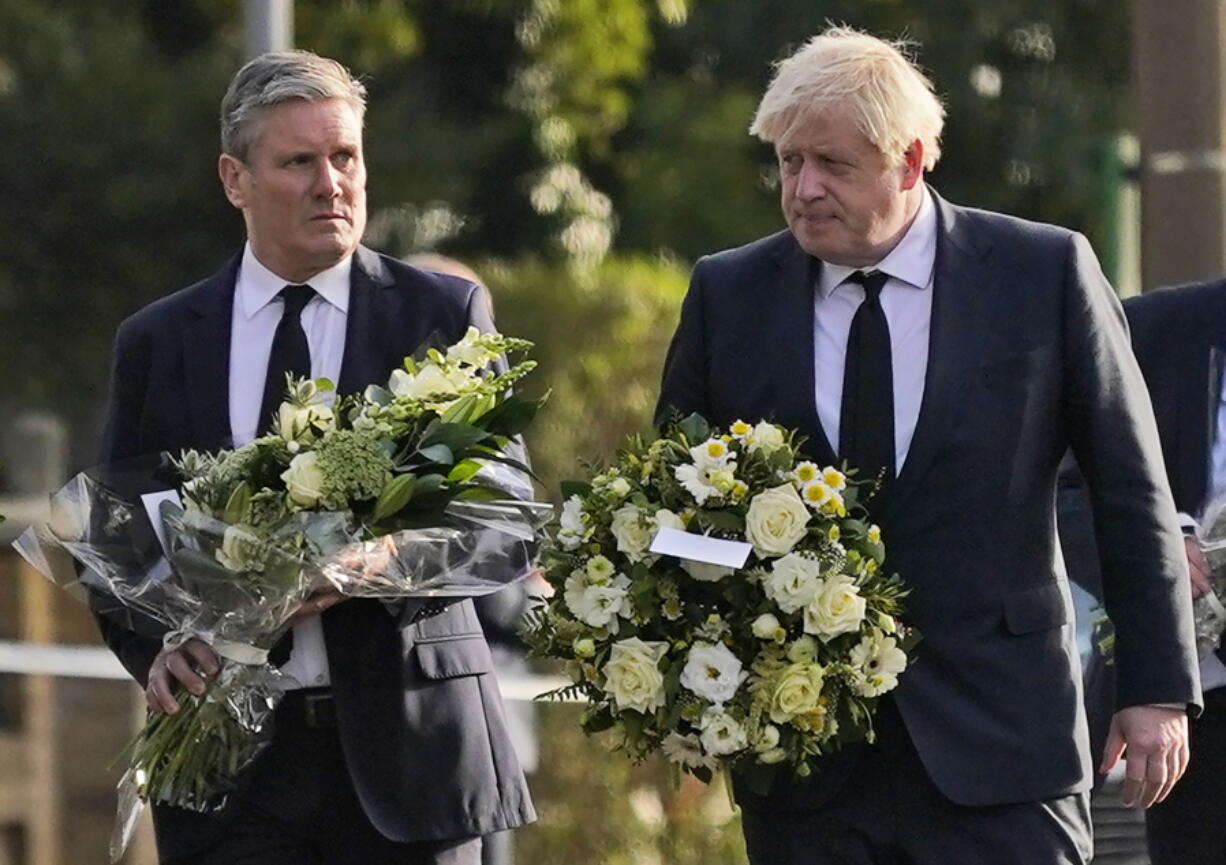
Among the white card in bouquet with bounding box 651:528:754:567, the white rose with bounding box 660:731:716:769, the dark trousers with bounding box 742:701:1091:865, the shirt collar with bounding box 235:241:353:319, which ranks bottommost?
the dark trousers with bounding box 742:701:1091:865

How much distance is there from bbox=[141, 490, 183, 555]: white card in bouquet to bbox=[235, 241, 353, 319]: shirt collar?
18.1 inches

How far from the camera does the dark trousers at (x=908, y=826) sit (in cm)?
507

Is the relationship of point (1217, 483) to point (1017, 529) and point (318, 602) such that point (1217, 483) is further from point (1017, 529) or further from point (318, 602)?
point (318, 602)

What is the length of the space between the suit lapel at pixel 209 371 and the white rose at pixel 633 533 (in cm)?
87

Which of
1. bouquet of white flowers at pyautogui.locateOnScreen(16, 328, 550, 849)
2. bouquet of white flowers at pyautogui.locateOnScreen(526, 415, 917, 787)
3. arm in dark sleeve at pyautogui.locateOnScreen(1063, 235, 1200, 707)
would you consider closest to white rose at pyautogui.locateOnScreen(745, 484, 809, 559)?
bouquet of white flowers at pyautogui.locateOnScreen(526, 415, 917, 787)

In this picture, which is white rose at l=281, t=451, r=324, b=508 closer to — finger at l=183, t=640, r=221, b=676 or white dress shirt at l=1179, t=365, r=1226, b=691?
finger at l=183, t=640, r=221, b=676

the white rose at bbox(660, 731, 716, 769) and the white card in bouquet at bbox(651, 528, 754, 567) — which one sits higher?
the white card in bouquet at bbox(651, 528, 754, 567)

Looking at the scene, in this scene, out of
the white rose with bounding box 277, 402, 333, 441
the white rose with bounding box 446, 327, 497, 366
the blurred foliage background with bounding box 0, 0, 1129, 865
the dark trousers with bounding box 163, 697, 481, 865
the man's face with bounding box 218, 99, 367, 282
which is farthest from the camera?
the blurred foliage background with bounding box 0, 0, 1129, 865

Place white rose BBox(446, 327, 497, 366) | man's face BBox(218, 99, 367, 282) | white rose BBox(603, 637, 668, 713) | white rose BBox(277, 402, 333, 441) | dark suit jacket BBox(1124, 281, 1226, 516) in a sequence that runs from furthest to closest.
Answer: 1. dark suit jacket BBox(1124, 281, 1226, 516)
2. man's face BBox(218, 99, 367, 282)
3. white rose BBox(446, 327, 497, 366)
4. white rose BBox(277, 402, 333, 441)
5. white rose BBox(603, 637, 668, 713)

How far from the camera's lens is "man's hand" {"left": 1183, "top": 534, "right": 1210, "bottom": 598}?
19.0 feet

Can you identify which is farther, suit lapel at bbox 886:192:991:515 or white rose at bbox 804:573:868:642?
suit lapel at bbox 886:192:991:515

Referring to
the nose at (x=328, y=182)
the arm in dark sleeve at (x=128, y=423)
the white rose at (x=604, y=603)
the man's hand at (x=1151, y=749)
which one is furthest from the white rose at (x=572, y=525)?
the man's hand at (x=1151, y=749)

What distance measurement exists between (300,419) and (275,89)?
757mm

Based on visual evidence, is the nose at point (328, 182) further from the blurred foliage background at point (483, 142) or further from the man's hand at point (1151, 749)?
the blurred foliage background at point (483, 142)
